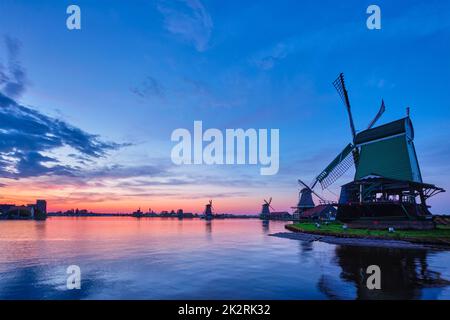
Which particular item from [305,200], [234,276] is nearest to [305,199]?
[305,200]

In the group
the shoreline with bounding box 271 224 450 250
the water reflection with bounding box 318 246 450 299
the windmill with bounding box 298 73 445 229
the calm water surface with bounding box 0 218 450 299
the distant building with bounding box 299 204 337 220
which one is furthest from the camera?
the distant building with bounding box 299 204 337 220

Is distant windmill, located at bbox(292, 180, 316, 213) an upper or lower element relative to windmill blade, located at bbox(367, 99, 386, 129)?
lower

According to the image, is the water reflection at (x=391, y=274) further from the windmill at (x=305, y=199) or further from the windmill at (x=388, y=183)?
the windmill at (x=305, y=199)

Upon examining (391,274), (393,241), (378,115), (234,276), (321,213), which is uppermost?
(378,115)

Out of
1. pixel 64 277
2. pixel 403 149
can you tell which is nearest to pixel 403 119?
pixel 403 149

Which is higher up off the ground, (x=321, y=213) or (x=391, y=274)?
(x=391, y=274)

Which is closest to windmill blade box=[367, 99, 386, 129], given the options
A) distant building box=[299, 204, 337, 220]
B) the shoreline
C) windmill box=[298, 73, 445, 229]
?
windmill box=[298, 73, 445, 229]

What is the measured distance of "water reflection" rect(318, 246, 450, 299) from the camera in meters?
17.1

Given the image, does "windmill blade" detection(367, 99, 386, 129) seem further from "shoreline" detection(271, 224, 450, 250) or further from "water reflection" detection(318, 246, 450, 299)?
"water reflection" detection(318, 246, 450, 299)

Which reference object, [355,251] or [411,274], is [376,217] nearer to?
[355,251]

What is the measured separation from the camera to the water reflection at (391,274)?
1712cm

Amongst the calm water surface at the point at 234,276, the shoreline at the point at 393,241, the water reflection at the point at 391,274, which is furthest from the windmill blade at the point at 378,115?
the water reflection at the point at 391,274

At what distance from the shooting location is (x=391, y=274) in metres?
21.8

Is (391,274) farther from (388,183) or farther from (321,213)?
(321,213)
